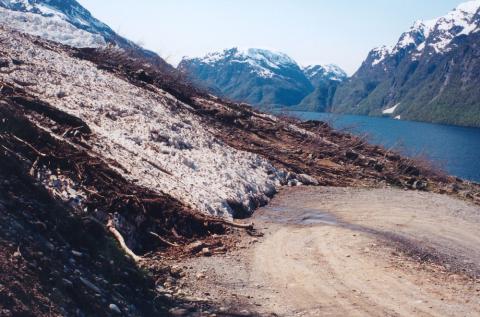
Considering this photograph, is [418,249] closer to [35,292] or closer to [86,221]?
[86,221]

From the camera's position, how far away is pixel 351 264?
13.8 m

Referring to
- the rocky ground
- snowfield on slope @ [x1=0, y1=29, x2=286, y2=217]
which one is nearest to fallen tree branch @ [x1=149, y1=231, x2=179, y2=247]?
the rocky ground

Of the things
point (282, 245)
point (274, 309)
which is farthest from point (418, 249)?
point (274, 309)

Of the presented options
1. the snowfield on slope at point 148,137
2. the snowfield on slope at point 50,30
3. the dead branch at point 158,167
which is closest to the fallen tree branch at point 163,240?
the snowfield on slope at point 148,137

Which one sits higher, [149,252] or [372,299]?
[372,299]

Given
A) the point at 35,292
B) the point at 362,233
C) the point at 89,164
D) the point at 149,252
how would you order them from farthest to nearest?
the point at 362,233, the point at 89,164, the point at 149,252, the point at 35,292

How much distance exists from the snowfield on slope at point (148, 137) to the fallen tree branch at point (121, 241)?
319 cm

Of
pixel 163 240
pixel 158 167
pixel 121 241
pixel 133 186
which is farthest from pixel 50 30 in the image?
pixel 121 241

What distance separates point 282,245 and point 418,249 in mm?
4230

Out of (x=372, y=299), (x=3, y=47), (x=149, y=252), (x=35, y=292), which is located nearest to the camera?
(x=35, y=292)

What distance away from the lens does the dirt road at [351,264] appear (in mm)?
11414

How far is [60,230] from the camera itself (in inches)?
418

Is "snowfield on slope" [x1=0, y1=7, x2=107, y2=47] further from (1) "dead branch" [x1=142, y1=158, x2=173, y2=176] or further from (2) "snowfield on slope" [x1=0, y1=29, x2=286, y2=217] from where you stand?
(1) "dead branch" [x1=142, y1=158, x2=173, y2=176]

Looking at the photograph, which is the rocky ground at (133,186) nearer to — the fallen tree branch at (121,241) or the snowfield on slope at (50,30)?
the fallen tree branch at (121,241)
